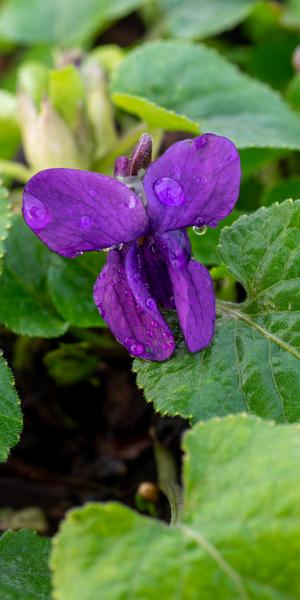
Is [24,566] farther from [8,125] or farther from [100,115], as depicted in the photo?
[8,125]

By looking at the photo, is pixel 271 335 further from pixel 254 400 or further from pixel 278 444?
pixel 278 444

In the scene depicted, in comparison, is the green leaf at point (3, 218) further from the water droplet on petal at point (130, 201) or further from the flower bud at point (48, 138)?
the flower bud at point (48, 138)

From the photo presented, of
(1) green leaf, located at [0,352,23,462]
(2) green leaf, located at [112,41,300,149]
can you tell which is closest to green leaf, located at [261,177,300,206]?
(2) green leaf, located at [112,41,300,149]

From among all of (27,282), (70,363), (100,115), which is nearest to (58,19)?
(100,115)

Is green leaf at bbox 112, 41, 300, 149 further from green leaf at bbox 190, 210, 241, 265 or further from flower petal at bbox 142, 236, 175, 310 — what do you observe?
flower petal at bbox 142, 236, 175, 310

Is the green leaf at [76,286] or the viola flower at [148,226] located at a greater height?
the viola flower at [148,226]

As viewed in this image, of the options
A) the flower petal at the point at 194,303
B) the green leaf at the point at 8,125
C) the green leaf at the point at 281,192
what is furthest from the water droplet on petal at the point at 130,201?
the green leaf at the point at 8,125

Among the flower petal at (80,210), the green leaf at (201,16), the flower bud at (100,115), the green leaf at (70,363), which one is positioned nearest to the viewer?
the flower petal at (80,210)
